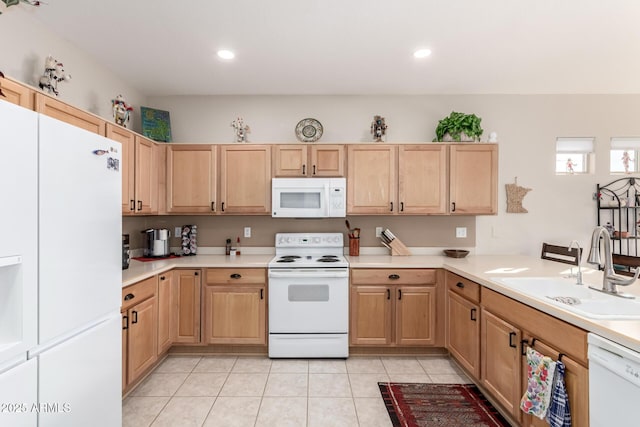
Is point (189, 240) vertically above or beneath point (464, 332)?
above

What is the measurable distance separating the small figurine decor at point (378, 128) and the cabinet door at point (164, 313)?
2472 millimetres

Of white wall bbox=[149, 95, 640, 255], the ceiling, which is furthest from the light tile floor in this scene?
the ceiling

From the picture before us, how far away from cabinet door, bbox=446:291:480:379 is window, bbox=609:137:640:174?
8.51 feet

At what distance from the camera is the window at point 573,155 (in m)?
3.49

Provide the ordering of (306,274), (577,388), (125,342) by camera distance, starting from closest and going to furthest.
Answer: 1. (577,388)
2. (125,342)
3. (306,274)

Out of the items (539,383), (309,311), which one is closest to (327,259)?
(309,311)

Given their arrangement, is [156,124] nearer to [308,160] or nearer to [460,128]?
[308,160]

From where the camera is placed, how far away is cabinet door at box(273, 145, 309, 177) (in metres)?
3.18

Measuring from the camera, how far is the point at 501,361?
1968mm

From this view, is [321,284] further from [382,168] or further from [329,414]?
[382,168]

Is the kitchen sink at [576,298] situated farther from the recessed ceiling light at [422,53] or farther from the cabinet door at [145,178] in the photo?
the cabinet door at [145,178]

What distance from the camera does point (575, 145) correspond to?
3.50 metres

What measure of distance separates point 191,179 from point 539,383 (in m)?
3.17

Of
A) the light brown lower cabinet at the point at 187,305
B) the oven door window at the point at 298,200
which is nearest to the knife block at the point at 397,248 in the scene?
the oven door window at the point at 298,200
